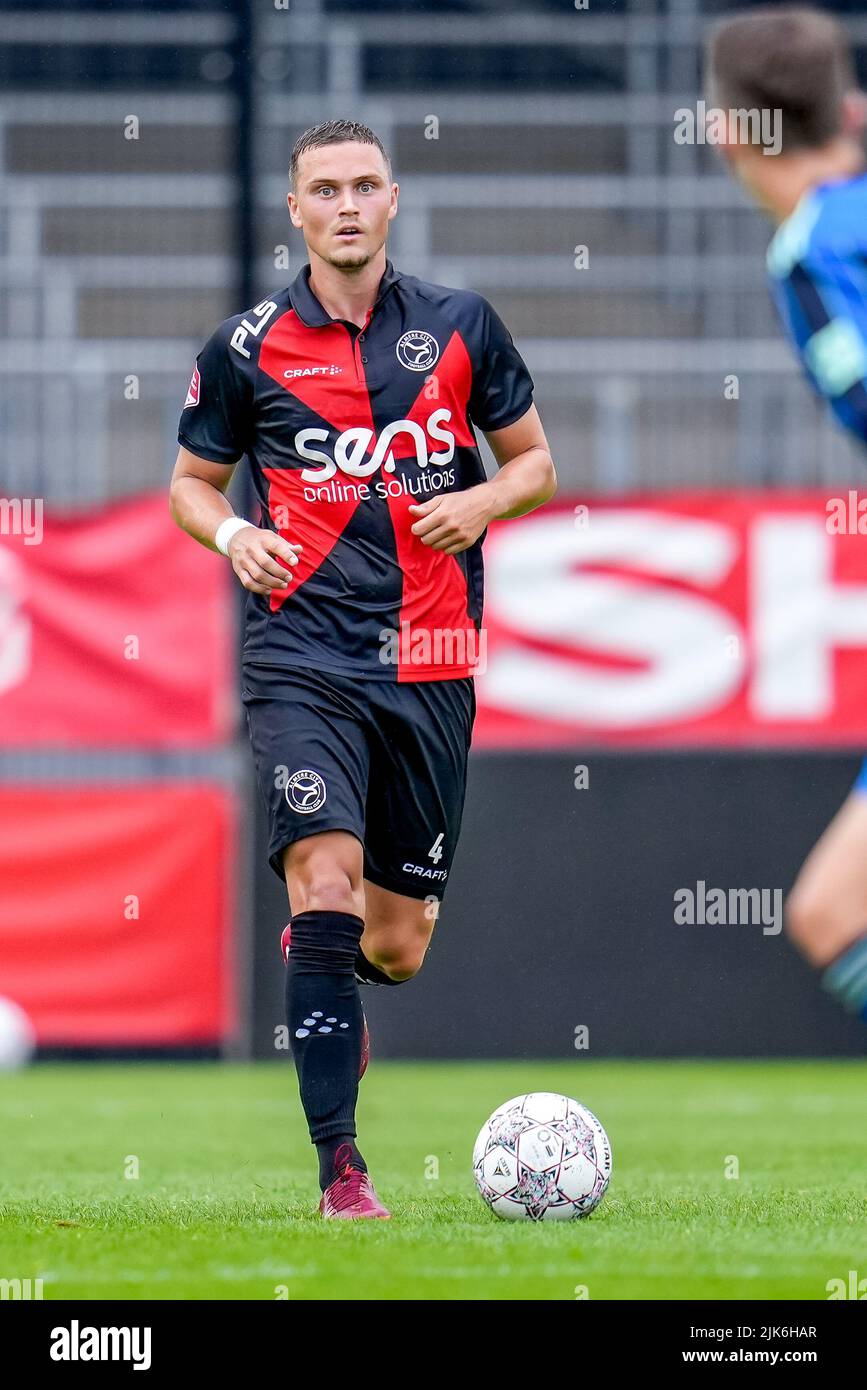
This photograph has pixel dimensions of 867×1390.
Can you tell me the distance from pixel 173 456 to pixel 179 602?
0.88 metres

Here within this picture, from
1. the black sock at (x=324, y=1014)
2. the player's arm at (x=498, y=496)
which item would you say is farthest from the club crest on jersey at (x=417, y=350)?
the black sock at (x=324, y=1014)

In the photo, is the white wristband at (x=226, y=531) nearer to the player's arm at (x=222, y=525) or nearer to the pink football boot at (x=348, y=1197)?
the player's arm at (x=222, y=525)

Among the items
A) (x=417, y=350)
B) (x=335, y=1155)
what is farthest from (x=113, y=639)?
(x=335, y=1155)

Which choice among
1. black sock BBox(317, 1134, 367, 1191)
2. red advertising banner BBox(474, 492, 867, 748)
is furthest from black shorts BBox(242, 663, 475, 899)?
red advertising banner BBox(474, 492, 867, 748)

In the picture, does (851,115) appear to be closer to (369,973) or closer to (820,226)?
(820,226)

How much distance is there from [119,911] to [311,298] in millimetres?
5831

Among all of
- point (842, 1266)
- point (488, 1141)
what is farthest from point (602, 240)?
point (842, 1266)

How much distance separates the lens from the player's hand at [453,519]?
5.37 meters

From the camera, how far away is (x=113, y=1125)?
832cm

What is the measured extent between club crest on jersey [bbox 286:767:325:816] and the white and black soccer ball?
35.9 inches

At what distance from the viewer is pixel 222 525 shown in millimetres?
5570

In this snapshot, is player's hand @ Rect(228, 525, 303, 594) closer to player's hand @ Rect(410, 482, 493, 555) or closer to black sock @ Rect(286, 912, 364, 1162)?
player's hand @ Rect(410, 482, 493, 555)

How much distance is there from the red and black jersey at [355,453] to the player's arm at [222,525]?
59 millimetres
